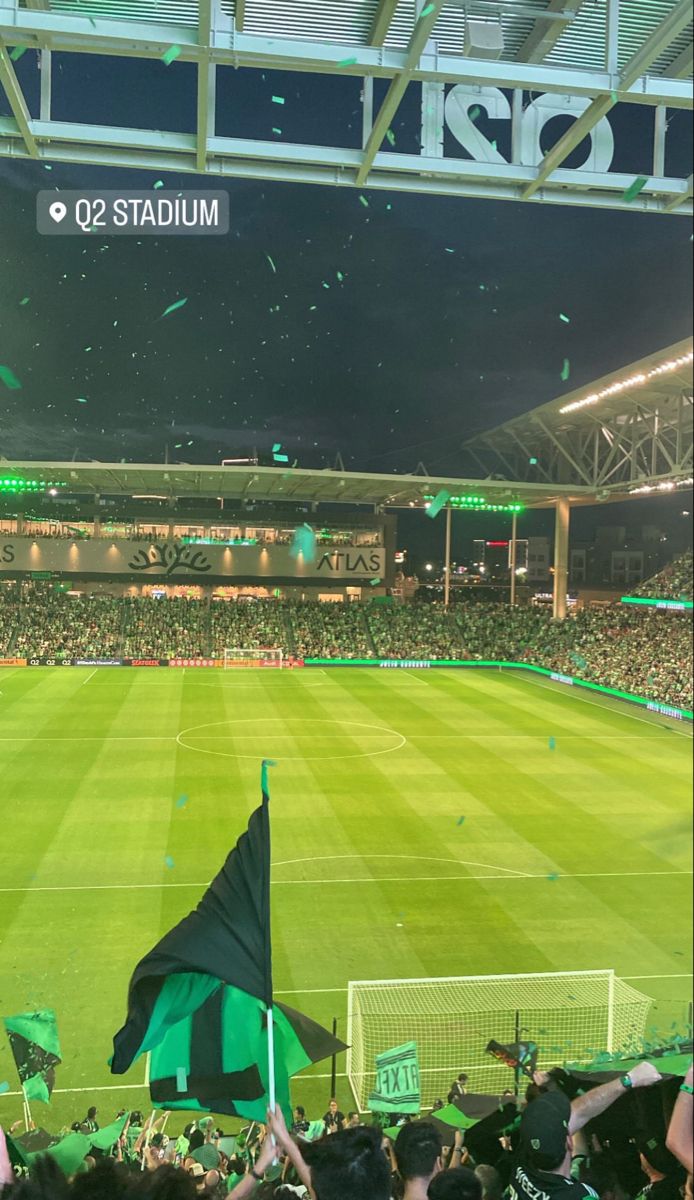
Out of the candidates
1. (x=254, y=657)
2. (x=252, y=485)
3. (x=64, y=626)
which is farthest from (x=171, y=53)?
(x=254, y=657)

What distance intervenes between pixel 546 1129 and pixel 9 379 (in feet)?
8.16

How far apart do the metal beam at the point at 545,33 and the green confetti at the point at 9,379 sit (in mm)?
1796

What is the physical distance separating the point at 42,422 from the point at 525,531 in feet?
58.3

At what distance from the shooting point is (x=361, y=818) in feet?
32.9

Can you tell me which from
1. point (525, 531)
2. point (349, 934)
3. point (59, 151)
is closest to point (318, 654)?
point (525, 531)

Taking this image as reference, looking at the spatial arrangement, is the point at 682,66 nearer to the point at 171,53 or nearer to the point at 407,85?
the point at 407,85

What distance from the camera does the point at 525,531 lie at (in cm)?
1988

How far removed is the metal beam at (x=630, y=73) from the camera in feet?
7.39

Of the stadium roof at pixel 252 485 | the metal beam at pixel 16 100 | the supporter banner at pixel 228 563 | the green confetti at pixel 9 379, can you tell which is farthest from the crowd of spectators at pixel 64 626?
the metal beam at pixel 16 100

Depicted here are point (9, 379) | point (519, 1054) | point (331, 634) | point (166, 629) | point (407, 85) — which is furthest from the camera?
point (331, 634)

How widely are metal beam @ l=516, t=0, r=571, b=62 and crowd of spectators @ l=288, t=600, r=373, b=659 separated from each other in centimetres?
2417

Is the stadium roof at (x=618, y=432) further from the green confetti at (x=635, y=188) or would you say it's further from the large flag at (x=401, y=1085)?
the large flag at (x=401, y=1085)

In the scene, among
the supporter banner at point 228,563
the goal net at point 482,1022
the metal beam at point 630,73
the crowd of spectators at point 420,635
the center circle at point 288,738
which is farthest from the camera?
the crowd of spectators at point 420,635

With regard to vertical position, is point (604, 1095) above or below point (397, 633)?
above
